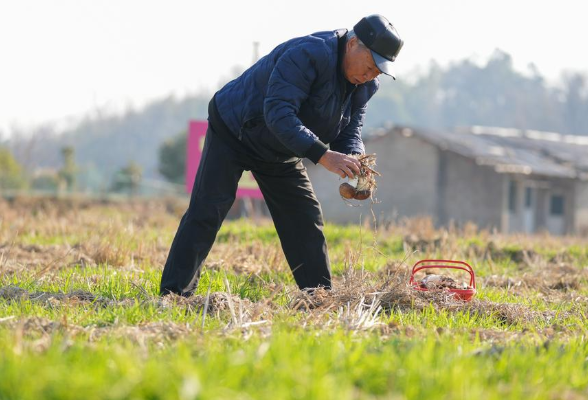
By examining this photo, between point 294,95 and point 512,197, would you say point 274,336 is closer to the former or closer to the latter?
point 294,95

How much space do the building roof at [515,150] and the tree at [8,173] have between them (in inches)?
Answer: 718

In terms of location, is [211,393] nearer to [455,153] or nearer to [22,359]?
[22,359]

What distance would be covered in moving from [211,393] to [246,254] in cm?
557

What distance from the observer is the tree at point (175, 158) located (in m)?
52.8

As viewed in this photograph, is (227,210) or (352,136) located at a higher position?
(352,136)

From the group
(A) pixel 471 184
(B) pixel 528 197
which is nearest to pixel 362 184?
(A) pixel 471 184

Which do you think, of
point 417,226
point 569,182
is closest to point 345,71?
point 417,226

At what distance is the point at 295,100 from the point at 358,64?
0.47m

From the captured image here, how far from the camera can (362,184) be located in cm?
527

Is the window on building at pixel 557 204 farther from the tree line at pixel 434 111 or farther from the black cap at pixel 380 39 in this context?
the tree line at pixel 434 111


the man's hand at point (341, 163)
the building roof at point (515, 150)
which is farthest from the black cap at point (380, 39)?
the building roof at point (515, 150)

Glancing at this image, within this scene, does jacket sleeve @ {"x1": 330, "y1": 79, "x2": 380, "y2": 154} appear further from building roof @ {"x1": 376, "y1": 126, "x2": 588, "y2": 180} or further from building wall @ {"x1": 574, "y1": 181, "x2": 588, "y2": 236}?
building wall @ {"x1": 574, "y1": 181, "x2": 588, "y2": 236}

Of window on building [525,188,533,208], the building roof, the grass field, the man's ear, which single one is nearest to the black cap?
the man's ear

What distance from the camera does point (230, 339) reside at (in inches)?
143
